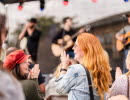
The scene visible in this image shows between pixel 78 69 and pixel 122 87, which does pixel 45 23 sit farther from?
pixel 122 87

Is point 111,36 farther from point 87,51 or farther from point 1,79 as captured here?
point 1,79

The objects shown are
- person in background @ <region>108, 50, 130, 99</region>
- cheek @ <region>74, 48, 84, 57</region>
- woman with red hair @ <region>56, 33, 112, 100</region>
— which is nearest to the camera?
person in background @ <region>108, 50, 130, 99</region>

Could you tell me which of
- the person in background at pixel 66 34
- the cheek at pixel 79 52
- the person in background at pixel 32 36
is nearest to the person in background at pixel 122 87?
the cheek at pixel 79 52

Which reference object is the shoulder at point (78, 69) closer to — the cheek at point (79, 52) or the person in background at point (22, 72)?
the cheek at point (79, 52)

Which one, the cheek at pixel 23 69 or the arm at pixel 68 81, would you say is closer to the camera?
the cheek at pixel 23 69

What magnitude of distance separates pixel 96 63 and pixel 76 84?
268 millimetres

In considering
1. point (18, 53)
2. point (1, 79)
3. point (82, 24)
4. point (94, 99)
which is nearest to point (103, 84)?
point (94, 99)

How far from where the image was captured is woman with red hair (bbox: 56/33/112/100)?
407 centimetres

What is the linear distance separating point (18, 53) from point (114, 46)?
704 cm

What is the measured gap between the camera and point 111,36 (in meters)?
11.1

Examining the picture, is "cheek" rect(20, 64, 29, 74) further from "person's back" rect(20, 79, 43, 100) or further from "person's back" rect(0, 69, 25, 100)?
"person's back" rect(0, 69, 25, 100)

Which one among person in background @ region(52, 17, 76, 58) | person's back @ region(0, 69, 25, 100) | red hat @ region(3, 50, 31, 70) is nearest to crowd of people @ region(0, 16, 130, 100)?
red hat @ region(3, 50, 31, 70)

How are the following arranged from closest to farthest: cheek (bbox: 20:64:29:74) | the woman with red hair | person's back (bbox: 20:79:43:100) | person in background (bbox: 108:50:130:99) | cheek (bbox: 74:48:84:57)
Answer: person's back (bbox: 20:79:43:100) < person in background (bbox: 108:50:130:99) < cheek (bbox: 20:64:29:74) < the woman with red hair < cheek (bbox: 74:48:84:57)

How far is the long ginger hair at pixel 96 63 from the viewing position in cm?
410
